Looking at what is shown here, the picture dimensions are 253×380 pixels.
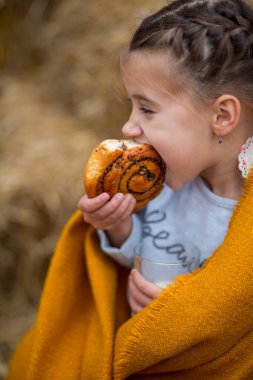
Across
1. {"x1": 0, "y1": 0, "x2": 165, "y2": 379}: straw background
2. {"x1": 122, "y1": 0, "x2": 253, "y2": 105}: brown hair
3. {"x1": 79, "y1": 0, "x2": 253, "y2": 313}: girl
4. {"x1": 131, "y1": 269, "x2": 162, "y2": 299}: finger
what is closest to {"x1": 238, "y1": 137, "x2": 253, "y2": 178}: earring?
{"x1": 79, "y1": 0, "x2": 253, "y2": 313}: girl

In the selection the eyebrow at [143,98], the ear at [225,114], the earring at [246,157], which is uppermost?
the eyebrow at [143,98]

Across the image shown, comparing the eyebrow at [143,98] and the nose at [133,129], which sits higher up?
the eyebrow at [143,98]

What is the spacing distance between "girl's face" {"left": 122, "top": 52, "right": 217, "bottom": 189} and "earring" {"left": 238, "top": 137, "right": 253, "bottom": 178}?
0.08 m

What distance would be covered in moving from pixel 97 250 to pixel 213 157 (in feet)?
1.66

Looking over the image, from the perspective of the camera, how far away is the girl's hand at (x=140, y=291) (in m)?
1.52

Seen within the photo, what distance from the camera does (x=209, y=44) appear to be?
4.51 ft

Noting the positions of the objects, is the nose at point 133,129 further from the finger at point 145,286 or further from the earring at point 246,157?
the finger at point 145,286

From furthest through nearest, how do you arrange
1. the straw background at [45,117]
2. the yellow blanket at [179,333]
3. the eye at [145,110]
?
the straw background at [45,117]
the eye at [145,110]
the yellow blanket at [179,333]

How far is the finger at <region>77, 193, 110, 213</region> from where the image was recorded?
4.91 feet

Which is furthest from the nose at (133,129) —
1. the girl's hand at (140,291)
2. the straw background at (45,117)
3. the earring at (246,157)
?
the straw background at (45,117)

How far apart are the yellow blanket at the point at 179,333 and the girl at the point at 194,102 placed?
0.12 m

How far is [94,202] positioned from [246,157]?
429mm

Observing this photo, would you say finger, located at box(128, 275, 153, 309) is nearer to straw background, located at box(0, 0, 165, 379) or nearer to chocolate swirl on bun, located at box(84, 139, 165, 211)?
chocolate swirl on bun, located at box(84, 139, 165, 211)

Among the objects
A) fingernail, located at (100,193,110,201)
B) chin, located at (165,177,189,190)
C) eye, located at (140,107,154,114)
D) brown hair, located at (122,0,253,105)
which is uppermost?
brown hair, located at (122,0,253,105)
